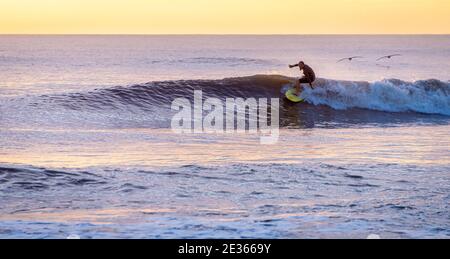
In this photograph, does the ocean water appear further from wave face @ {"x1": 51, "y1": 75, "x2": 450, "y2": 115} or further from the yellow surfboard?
the yellow surfboard

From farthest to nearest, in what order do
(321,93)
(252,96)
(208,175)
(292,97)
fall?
(321,93) < (252,96) < (292,97) < (208,175)

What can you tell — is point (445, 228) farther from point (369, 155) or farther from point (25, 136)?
point (25, 136)

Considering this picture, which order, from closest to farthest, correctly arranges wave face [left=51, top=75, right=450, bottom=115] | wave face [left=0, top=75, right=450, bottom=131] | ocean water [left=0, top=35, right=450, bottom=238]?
ocean water [left=0, top=35, right=450, bottom=238] → wave face [left=0, top=75, right=450, bottom=131] → wave face [left=51, top=75, right=450, bottom=115]

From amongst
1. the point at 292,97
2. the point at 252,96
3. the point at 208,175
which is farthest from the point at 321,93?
the point at 208,175

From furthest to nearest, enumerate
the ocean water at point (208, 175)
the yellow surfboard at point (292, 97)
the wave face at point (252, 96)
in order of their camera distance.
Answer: the yellow surfboard at point (292, 97)
the wave face at point (252, 96)
the ocean water at point (208, 175)

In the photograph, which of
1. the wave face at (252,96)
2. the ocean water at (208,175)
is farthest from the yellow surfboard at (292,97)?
the ocean water at (208,175)

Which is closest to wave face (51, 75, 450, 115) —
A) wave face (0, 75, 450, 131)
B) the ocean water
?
wave face (0, 75, 450, 131)

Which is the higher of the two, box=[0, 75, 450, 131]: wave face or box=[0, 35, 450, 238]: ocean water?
box=[0, 75, 450, 131]: wave face

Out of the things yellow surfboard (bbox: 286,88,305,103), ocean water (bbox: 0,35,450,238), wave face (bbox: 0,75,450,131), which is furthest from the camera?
yellow surfboard (bbox: 286,88,305,103)

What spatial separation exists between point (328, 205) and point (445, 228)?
71.6 inches

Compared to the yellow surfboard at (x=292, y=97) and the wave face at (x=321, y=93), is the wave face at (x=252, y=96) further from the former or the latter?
the yellow surfboard at (x=292, y=97)

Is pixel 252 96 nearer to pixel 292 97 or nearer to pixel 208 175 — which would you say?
pixel 292 97

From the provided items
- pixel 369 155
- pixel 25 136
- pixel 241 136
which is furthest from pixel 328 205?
pixel 25 136

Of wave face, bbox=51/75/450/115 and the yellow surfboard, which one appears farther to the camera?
the yellow surfboard
